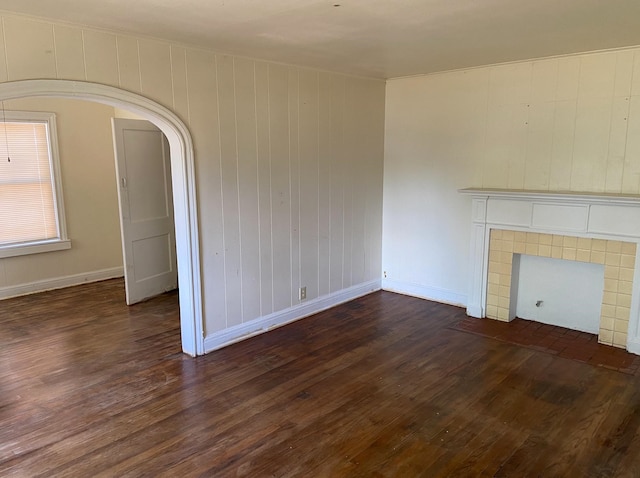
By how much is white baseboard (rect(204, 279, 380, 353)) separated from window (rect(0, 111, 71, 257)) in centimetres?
308

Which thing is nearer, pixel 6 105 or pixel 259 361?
pixel 259 361

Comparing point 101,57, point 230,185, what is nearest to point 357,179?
point 230,185

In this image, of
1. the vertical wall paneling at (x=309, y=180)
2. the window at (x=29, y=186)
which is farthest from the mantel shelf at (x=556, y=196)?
the window at (x=29, y=186)

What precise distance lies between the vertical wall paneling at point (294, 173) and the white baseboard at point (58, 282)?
311 centimetres

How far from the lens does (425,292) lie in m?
5.22

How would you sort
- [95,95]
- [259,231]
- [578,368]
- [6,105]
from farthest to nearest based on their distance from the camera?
1. [6,105]
2. [259,231]
3. [578,368]
4. [95,95]

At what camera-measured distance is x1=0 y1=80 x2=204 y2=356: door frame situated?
9.68ft

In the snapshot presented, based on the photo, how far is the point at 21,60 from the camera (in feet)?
8.86

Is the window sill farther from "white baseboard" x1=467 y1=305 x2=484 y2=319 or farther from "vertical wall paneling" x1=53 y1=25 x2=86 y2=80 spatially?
"white baseboard" x1=467 y1=305 x2=484 y2=319

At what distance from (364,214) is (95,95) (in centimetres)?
301

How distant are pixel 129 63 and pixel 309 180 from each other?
6.26ft

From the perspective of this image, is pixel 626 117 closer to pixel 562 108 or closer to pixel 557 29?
pixel 562 108

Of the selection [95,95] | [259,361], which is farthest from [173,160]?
[259,361]

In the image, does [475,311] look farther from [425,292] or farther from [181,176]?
[181,176]
